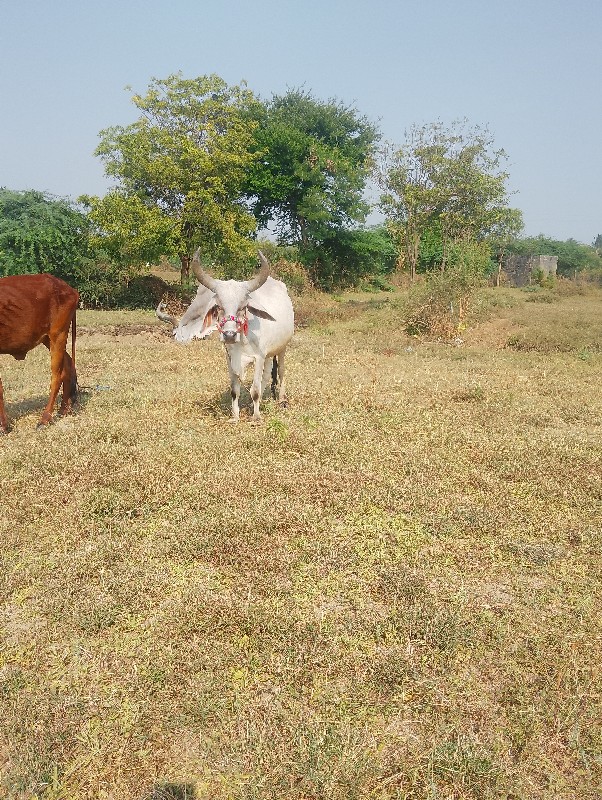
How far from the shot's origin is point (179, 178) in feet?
64.5

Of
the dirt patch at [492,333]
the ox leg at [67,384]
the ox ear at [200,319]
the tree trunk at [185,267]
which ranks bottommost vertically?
the ox leg at [67,384]

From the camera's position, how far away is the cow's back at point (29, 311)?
6.58 meters

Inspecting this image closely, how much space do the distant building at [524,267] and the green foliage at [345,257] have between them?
34.4 feet

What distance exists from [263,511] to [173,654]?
5.57ft

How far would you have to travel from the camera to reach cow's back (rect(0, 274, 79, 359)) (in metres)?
6.58

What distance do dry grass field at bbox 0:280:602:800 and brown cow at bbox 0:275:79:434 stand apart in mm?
765

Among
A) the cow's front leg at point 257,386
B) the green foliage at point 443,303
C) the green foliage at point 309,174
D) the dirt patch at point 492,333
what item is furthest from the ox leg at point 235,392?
the green foliage at point 309,174

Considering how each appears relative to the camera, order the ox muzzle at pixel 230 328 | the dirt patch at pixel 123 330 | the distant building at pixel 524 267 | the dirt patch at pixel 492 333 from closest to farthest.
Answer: the ox muzzle at pixel 230 328, the dirt patch at pixel 492 333, the dirt patch at pixel 123 330, the distant building at pixel 524 267

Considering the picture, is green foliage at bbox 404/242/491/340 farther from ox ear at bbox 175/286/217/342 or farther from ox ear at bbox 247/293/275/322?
ox ear at bbox 175/286/217/342

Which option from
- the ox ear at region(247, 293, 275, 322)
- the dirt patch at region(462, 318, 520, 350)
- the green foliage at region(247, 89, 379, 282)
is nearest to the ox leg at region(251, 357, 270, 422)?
the ox ear at region(247, 293, 275, 322)

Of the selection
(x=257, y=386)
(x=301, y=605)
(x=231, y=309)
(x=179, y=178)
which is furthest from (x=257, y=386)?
(x=179, y=178)

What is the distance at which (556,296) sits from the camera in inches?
1030

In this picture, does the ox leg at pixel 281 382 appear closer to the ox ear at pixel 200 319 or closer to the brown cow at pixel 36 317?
the ox ear at pixel 200 319

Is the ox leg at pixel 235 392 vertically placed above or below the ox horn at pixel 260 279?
below
